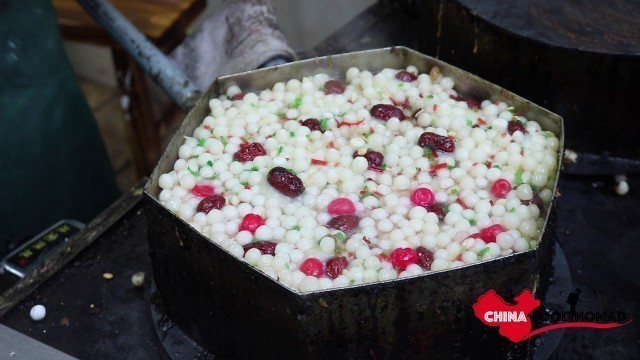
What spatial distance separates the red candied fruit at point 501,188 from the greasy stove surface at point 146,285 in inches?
15.1

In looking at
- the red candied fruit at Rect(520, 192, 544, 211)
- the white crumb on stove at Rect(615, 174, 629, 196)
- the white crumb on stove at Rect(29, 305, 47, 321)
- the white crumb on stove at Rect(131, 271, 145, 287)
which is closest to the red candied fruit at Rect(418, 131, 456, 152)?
the red candied fruit at Rect(520, 192, 544, 211)

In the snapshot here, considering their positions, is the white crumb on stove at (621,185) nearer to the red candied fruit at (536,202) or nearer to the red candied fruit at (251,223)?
the red candied fruit at (536,202)

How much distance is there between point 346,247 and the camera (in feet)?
5.52

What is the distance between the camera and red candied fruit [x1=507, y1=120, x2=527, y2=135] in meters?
1.98

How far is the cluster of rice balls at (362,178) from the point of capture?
5.46ft

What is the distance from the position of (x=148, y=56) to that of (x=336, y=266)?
132 cm

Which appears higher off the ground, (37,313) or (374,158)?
(374,158)

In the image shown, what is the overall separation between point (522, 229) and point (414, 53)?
75 centimetres

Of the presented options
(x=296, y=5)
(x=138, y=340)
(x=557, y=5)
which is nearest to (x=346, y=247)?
(x=138, y=340)

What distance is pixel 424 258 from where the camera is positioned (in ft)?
5.41

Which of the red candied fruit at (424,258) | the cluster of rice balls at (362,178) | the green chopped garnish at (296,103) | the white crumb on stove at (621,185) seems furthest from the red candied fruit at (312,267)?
the white crumb on stove at (621,185)

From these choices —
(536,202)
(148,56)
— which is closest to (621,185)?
(536,202)

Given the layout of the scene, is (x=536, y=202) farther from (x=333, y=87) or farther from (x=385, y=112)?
(x=333, y=87)

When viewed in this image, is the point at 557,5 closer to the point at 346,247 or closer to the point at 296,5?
the point at 346,247
